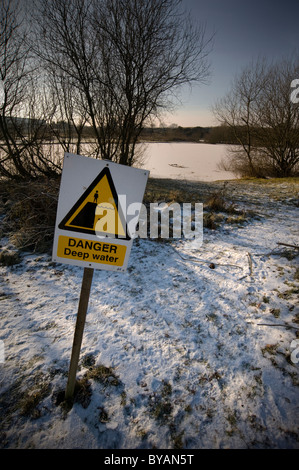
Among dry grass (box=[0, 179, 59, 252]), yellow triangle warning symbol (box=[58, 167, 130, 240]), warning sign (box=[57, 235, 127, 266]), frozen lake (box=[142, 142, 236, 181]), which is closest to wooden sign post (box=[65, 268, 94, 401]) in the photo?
warning sign (box=[57, 235, 127, 266])

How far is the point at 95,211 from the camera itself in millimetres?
1150

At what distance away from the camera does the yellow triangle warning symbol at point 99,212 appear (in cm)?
112

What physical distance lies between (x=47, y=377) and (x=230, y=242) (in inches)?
151

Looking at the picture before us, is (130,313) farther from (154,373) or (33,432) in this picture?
(33,432)

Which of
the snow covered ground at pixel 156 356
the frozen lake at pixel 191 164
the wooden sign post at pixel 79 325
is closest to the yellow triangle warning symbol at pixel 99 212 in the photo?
the wooden sign post at pixel 79 325

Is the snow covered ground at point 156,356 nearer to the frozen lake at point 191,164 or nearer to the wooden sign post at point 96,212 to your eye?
the wooden sign post at point 96,212

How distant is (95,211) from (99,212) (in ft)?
0.08

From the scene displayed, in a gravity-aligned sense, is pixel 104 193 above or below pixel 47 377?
above

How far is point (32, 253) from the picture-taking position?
3.62 meters

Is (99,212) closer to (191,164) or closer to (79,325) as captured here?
(79,325)

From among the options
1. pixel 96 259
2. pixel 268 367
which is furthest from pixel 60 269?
pixel 268 367

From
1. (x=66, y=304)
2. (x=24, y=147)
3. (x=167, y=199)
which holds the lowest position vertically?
(x=66, y=304)

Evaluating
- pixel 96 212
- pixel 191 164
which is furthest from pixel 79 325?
pixel 191 164

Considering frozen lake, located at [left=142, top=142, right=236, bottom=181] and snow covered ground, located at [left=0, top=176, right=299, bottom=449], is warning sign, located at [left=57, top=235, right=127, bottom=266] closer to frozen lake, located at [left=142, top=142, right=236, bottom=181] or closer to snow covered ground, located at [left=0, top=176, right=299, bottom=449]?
snow covered ground, located at [left=0, top=176, right=299, bottom=449]
